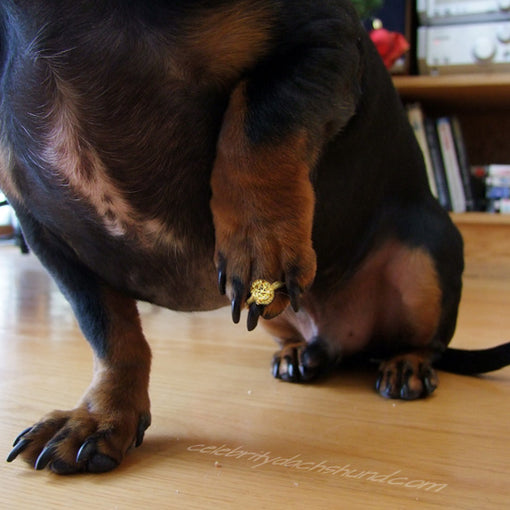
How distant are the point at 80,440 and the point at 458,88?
8.71ft

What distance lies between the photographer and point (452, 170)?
3115 mm

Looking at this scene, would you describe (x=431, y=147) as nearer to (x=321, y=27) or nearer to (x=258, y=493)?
(x=321, y=27)

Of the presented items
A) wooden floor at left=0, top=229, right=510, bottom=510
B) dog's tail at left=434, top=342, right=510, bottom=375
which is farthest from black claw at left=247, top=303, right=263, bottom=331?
dog's tail at left=434, top=342, right=510, bottom=375

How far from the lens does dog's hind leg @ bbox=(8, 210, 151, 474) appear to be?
83 centimetres

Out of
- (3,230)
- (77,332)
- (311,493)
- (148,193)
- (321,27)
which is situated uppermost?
(321,27)

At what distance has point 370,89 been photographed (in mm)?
1119

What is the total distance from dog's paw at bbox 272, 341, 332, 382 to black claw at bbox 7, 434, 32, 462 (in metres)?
0.57

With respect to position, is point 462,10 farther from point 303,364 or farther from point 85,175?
point 85,175

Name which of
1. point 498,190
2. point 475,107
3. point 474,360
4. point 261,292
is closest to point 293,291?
point 261,292

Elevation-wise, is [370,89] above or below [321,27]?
below

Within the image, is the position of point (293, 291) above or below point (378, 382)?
above

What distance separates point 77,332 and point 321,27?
49.5 inches

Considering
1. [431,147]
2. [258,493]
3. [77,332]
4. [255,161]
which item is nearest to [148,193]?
[255,161]

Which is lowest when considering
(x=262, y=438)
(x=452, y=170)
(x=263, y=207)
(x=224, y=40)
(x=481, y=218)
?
(x=481, y=218)
